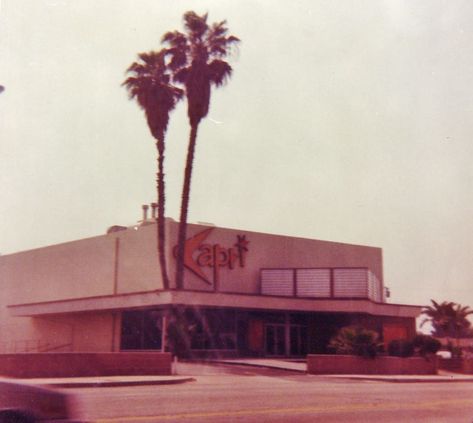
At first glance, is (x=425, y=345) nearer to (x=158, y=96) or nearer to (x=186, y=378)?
(x=186, y=378)

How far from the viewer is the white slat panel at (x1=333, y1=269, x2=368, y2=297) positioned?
43688 millimetres

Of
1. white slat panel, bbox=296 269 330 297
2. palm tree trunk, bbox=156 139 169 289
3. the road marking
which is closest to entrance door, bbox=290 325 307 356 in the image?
white slat panel, bbox=296 269 330 297

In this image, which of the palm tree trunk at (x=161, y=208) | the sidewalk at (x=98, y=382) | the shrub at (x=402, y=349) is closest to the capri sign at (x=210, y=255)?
the palm tree trunk at (x=161, y=208)

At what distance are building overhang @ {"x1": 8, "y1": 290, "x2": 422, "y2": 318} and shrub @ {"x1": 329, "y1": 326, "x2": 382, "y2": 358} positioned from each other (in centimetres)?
692

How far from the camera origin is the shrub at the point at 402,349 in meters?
36.8

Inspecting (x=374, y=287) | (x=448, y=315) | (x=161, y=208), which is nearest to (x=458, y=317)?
(x=448, y=315)

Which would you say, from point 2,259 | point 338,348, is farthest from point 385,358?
point 2,259

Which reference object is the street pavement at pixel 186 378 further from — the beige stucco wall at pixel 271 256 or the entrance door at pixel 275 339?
the beige stucco wall at pixel 271 256

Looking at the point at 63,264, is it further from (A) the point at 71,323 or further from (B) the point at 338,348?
(B) the point at 338,348

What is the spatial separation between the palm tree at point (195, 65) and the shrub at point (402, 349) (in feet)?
41.1

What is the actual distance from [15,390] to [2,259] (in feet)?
170

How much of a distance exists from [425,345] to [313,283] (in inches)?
408

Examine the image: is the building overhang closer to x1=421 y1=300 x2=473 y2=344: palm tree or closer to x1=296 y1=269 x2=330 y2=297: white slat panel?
x1=296 y1=269 x2=330 y2=297: white slat panel

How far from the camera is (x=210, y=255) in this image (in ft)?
143
